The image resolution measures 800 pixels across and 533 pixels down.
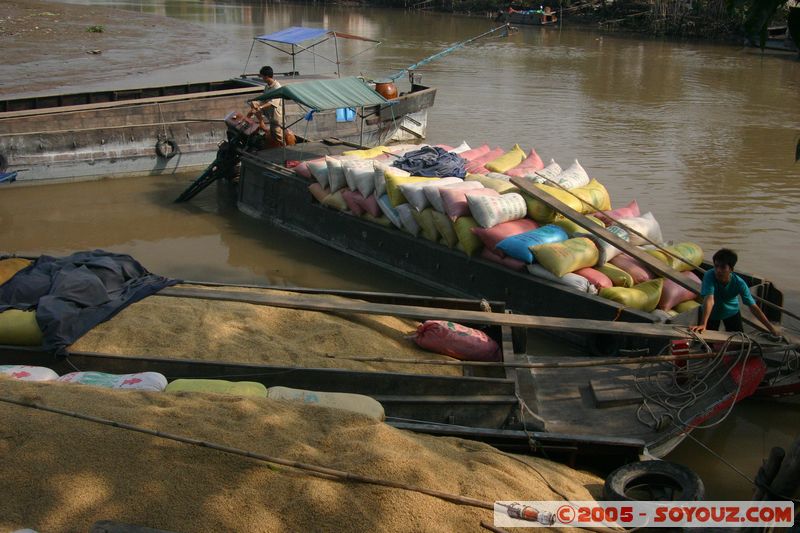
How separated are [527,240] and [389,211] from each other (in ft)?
6.73

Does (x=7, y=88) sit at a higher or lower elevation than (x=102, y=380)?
higher

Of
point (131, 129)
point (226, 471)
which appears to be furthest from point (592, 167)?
point (226, 471)

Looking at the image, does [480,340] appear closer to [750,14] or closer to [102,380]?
[102,380]

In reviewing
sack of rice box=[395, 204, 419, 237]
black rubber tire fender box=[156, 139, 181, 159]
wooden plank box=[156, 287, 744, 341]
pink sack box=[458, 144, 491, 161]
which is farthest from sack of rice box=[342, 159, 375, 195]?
black rubber tire fender box=[156, 139, 181, 159]

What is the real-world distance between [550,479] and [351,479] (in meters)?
1.39

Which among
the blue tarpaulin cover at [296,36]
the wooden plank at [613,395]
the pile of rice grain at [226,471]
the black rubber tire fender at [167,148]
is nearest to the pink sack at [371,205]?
the wooden plank at [613,395]

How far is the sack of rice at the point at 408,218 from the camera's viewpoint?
Result: 9172 millimetres

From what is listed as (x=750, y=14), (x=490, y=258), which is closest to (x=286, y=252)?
(x=490, y=258)

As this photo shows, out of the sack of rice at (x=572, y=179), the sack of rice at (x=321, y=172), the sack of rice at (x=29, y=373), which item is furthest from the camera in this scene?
the sack of rice at (x=321, y=172)

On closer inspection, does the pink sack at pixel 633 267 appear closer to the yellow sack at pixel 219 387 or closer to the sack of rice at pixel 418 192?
the sack of rice at pixel 418 192

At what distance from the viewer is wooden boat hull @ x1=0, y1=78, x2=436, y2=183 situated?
12961mm

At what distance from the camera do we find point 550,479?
462cm

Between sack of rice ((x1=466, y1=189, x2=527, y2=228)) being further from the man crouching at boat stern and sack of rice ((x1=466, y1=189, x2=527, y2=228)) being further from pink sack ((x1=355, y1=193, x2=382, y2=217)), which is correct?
the man crouching at boat stern

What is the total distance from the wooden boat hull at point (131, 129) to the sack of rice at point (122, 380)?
326 inches
